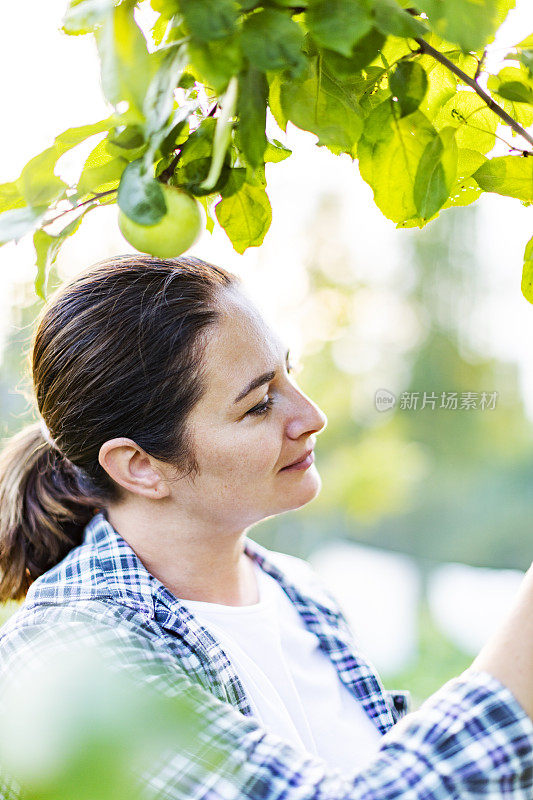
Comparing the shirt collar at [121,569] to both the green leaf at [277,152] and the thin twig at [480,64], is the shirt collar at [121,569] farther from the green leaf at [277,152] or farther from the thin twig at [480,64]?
the thin twig at [480,64]

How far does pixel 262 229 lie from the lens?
601 millimetres

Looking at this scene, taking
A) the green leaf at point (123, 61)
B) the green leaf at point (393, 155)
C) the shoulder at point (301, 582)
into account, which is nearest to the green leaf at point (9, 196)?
the green leaf at point (123, 61)

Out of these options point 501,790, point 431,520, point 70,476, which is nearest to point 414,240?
point 431,520

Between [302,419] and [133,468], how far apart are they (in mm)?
225

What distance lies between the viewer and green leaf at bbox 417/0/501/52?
0.43m

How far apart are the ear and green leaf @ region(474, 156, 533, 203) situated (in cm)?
55

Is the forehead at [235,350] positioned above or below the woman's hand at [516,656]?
above

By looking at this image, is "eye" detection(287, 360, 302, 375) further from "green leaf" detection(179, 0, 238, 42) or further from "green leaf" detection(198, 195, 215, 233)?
"green leaf" detection(179, 0, 238, 42)

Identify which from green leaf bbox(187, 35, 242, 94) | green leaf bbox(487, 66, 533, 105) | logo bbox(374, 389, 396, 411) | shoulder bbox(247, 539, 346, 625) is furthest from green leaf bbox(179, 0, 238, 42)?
logo bbox(374, 389, 396, 411)

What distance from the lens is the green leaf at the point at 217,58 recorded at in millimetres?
391

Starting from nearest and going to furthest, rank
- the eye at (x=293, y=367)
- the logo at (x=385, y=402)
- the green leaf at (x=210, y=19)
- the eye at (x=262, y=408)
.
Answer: the green leaf at (x=210, y=19), the eye at (x=262, y=408), the eye at (x=293, y=367), the logo at (x=385, y=402)

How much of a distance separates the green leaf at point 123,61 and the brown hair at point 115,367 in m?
0.55

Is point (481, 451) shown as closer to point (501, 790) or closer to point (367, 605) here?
point (367, 605)

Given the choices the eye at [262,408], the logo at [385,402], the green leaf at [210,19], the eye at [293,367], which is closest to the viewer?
the green leaf at [210,19]
